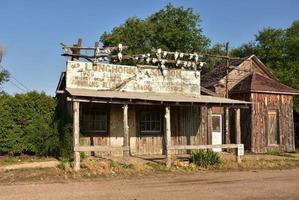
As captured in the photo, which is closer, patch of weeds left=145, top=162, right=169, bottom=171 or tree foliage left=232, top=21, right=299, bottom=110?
patch of weeds left=145, top=162, right=169, bottom=171

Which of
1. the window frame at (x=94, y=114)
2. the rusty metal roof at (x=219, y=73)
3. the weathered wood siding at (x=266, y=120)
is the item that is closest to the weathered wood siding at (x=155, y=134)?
the window frame at (x=94, y=114)

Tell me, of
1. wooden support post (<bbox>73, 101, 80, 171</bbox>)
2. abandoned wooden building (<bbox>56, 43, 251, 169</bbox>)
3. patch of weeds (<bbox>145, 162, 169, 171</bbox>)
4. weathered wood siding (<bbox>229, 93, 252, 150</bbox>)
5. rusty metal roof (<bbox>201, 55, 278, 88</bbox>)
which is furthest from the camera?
rusty metal roof (<bbox>201, 55, 278, 88</bbox>)

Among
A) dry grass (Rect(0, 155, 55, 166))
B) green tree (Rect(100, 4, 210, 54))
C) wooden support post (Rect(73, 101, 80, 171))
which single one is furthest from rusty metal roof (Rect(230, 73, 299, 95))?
green tree (Rect(100, 4, 210, 54))

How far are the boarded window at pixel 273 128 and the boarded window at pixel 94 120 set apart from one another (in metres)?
9.94

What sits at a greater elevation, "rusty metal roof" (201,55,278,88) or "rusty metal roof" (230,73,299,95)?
"rusty metal roof" (201,55,278,88)

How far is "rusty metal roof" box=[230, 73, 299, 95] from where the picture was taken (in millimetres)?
25250

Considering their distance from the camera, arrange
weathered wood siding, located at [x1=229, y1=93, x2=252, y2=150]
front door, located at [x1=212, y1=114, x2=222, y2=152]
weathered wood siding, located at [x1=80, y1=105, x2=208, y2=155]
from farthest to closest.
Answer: weathered wood siding, located at [x1=229, y1=93, x2=252, y2=150] → front door, located at [x1=212, y1=114, x2=222, y2=152] → weathered wood siding, located at [x1=80, y1=105, x2=208, y2=155]

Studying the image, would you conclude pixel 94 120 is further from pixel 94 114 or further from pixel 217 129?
pixel 217 129

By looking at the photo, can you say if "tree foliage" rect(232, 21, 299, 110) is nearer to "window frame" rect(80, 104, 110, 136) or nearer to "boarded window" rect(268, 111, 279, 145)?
"boarded window" rect(268, 111, 279, 145)

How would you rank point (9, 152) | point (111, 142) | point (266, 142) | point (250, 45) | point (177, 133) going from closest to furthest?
point (9, 152), point (111, 142), point (177, 133), point (266, 142), point (250, 45)

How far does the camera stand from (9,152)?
65.7 feet

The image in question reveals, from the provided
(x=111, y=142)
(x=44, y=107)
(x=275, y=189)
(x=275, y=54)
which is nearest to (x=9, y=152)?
(x=44, y=107)

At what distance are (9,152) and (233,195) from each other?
1167cm

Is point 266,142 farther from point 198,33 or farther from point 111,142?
point 198,33
